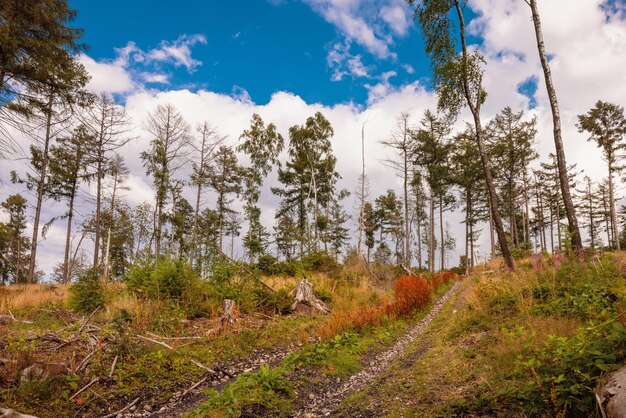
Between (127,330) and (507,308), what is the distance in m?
7.17

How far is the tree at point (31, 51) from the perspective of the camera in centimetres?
931

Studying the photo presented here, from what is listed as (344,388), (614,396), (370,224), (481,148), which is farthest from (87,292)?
(370,224)

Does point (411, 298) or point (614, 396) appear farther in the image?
point (411, 298)

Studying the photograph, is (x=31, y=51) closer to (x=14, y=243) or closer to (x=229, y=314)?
(x=229, y=314)

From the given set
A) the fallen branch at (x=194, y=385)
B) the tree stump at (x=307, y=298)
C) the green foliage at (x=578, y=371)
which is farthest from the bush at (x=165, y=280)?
the green foliage at (x=578, y=371)

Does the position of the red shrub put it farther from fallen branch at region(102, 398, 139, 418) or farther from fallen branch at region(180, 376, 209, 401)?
fallen branch at region(102, 398, 139, 418)

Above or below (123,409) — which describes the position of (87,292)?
above

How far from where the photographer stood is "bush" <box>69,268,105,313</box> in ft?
28.0

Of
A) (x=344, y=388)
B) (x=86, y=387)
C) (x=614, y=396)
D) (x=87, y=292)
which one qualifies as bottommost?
(x=344, y=388)

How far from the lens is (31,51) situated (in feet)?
32.1

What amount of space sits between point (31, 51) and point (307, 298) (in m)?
11.7

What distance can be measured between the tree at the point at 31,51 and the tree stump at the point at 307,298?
9796 mm

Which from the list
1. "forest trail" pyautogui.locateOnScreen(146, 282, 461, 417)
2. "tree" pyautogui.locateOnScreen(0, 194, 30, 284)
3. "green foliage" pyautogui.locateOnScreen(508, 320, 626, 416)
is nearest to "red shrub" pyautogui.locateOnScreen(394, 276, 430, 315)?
"forest trail" pyautogui.locateOnScreen(146, 282, 461, 417)

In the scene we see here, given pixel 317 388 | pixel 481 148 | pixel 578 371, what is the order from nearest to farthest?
pixel 578 371, pixel 317 388, pixel 481 148
